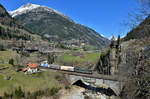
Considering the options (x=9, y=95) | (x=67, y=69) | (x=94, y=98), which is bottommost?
(x=94, y=98)

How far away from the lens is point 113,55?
50312 mm

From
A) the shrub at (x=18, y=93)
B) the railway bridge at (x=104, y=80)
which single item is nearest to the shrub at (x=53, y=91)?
the railway bridge at (x=104, y=80)

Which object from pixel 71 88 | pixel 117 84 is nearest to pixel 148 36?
pixel 117 84

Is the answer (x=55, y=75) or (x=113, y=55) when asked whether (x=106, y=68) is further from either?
(x=55, y=75)

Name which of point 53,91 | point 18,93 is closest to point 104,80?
point 53,91

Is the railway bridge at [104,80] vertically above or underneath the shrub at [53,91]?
above

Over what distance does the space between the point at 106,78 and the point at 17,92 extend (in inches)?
1048

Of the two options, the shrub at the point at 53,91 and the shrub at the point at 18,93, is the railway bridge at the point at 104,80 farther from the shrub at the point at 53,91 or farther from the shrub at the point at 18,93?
the shrub at the point at 18,93

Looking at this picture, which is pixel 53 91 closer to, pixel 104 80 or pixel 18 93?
pixel 18 93

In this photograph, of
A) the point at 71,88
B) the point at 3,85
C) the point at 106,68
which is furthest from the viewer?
the point at 106,68

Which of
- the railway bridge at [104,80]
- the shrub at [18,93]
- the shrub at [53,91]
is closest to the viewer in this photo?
the shrub at [18,93]

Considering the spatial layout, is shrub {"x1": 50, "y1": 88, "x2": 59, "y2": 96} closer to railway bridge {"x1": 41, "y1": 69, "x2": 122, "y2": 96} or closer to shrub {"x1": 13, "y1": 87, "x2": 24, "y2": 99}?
railway bridge {"x1": 41, "y1": 69, "x2": 122, "y2": 96}

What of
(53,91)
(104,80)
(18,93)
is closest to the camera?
(18,93)

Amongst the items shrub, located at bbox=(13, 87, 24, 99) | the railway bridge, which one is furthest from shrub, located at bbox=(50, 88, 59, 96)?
shrub, located at bbox=(13, 87, 24, 99)
